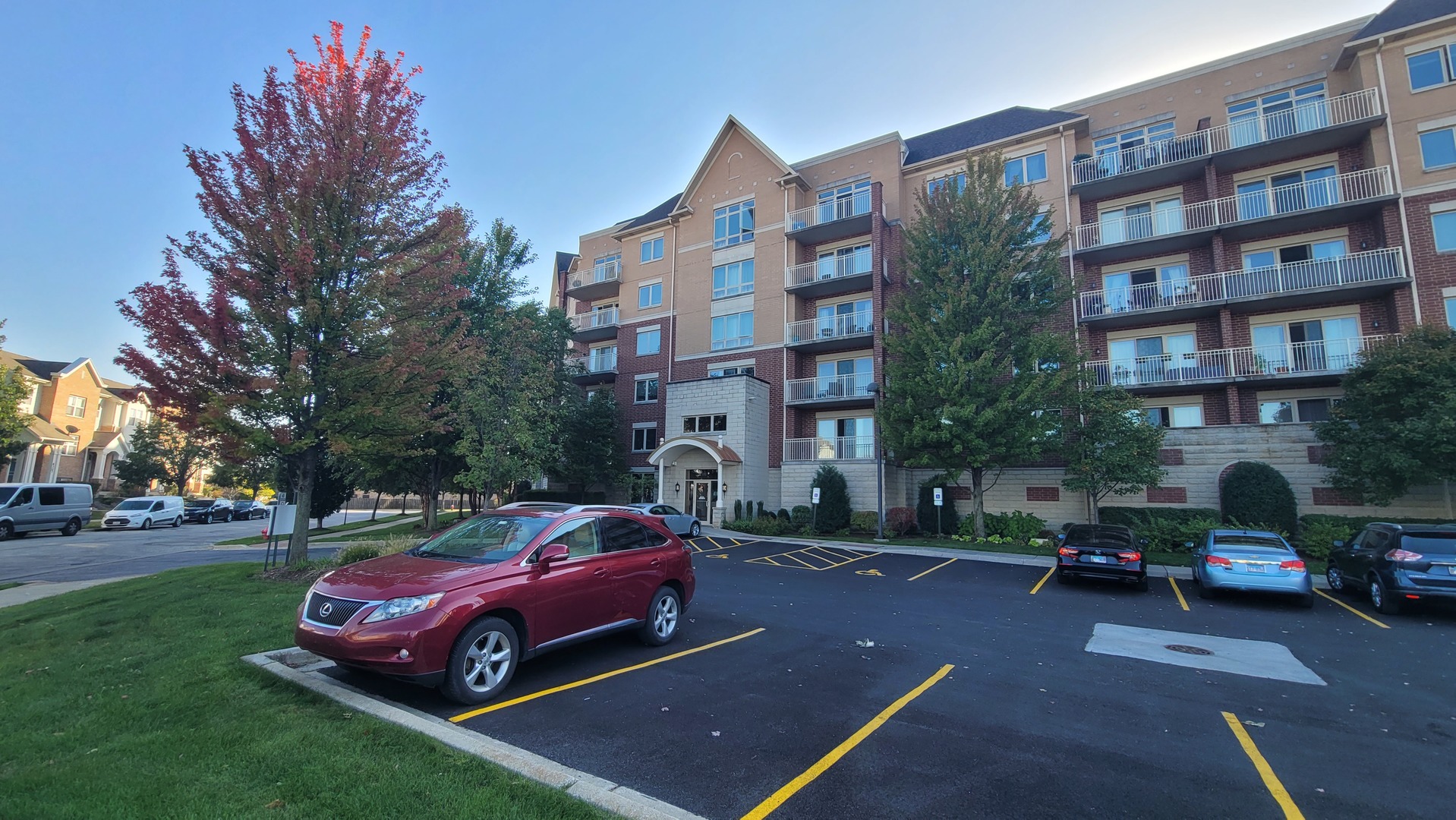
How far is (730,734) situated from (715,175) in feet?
104

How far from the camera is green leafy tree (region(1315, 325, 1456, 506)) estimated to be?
51.9 feet

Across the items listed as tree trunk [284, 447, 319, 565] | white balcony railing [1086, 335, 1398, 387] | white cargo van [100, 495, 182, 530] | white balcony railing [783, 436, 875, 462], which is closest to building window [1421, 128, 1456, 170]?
white balcony railing [1086, 335, 1398, 387]

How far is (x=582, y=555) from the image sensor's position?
6.50 m

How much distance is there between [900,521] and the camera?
23422mm

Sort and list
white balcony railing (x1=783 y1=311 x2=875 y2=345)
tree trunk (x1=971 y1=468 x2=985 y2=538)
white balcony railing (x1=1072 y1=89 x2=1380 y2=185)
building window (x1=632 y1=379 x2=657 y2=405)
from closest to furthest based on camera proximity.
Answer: white balcony railing (x1=1072 y1=89 x2=1380 y2=185)
tree trunk (x1=971 y1=468 x2=985 y2=538)
white balcony railing (x1=783 y1=311 x2=875 y2=345)
building window (x1=632 y1=379 x2=657 y2=405)

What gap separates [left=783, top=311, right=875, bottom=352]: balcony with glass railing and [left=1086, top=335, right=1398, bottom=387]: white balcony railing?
349 inches

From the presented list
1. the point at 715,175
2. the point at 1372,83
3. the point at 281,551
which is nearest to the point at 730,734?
the point at 281,551

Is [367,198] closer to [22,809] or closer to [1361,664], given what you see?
[22,809]

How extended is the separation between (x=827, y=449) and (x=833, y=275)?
8039 millimetres

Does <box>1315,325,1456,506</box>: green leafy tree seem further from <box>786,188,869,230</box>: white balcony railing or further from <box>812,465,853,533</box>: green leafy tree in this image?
<box>786,188,869,230</box>: white balcony railing

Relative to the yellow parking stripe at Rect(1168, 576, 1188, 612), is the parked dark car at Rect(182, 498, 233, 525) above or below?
above

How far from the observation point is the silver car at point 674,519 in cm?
2059

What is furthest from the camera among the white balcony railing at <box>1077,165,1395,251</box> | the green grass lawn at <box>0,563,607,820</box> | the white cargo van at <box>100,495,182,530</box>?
the white cargo van at <box>100,495,182,530</box>

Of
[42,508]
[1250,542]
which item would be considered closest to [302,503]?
[1250,542]
